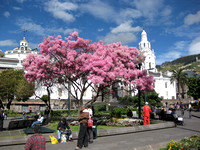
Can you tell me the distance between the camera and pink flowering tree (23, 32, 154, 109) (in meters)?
12.2

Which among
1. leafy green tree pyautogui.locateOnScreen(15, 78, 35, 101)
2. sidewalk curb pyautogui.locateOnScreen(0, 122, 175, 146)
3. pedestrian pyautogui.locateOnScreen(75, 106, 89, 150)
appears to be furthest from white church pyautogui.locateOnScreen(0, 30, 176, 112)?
pedestrian pyautogui.locateOnScreen(75, 106, 89, 150)

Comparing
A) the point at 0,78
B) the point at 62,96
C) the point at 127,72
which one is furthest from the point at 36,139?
the point at 62,96

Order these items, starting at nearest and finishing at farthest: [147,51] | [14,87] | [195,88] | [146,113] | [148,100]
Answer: [146,113]
[14,87]
[195,88]
[148,100]
[147,51]

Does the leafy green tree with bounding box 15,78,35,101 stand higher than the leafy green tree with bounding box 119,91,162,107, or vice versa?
the leafy green tree with bounding box 15,78,35,101

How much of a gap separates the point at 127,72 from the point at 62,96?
38.5 meters

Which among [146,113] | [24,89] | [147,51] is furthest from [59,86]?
[147,51]

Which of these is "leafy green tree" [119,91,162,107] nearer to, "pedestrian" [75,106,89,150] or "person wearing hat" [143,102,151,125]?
"person wearing hat" [143,102,151,125]

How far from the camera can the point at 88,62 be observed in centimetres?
1252

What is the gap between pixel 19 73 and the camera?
34.5 meters

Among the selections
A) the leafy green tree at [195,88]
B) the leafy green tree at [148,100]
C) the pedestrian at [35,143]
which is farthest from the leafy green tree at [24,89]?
the leafy green tree at [195,88]

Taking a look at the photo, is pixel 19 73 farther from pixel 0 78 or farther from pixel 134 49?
pixel 134 49

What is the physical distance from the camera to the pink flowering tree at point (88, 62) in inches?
480

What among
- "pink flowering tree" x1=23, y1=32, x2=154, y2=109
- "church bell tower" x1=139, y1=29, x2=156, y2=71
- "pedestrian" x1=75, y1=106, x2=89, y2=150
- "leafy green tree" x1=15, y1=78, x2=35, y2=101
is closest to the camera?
"pedestrian" x1=75, y1=106, x2=89, y2=150

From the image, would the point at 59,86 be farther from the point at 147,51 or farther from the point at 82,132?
the point at 82,132
